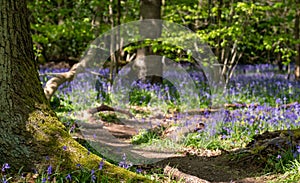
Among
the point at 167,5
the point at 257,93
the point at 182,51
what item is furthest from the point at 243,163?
the point at 167,5

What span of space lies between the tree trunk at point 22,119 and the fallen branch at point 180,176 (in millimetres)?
668

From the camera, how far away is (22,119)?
3.17m

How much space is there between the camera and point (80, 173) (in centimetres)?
→ 310

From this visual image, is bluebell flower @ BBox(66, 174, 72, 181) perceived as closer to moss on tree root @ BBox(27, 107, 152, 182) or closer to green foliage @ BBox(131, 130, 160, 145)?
moss on tree root @ BBox(27, 107, 152, 182)

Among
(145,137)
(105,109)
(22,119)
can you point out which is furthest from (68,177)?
(105,109)

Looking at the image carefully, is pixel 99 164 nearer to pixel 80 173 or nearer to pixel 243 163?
pixel 80 173

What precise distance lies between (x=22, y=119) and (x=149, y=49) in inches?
294

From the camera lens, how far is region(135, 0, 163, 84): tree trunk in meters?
9.63

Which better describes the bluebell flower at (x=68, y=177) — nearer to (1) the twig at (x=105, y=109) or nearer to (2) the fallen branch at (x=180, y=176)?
(2) the fallen branch at (x=180, y=176)

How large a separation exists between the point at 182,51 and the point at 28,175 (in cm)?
750

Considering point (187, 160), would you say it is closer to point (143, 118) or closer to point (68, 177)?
point (68, 177)

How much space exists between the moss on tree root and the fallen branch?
642mm

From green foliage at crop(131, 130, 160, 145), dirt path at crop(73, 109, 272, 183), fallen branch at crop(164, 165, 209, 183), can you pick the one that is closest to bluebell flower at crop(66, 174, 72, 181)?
fallen branch at crop(164, 165, 209, 183)

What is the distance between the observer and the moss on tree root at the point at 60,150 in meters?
3.15
